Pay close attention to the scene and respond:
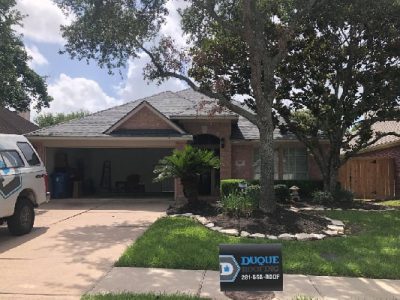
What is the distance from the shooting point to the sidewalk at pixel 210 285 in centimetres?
662

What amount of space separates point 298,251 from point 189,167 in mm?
6069

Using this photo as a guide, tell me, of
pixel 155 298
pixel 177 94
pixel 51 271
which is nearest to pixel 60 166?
pixel 177 94

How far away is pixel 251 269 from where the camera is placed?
18.2 feet

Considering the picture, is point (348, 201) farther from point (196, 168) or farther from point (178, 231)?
point (178, 231)

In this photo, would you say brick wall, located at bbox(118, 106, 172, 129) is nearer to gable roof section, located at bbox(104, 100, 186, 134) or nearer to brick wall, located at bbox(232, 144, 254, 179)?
gable roof section, located at bbox(104, 100, 186, 134)

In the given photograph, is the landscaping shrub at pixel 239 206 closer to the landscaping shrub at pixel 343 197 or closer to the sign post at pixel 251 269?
the landscaping shrub at pixel 343 197

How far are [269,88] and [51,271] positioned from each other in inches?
306

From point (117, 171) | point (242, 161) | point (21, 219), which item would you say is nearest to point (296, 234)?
point (21, 219)

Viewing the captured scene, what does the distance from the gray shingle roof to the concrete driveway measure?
14.7ft

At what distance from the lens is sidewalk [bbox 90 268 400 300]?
6.62 metres

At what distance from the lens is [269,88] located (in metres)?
12.9

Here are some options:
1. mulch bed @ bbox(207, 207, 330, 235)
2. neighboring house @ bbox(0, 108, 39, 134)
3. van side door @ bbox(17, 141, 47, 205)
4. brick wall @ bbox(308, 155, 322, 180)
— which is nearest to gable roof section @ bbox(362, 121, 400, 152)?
brick wall @ bbox(308, 155, 322, 180)

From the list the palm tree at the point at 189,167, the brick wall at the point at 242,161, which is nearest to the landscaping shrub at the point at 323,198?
the brick wall at the point at 242,161

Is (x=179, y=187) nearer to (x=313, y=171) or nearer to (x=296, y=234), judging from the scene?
(x=313, y=171)
